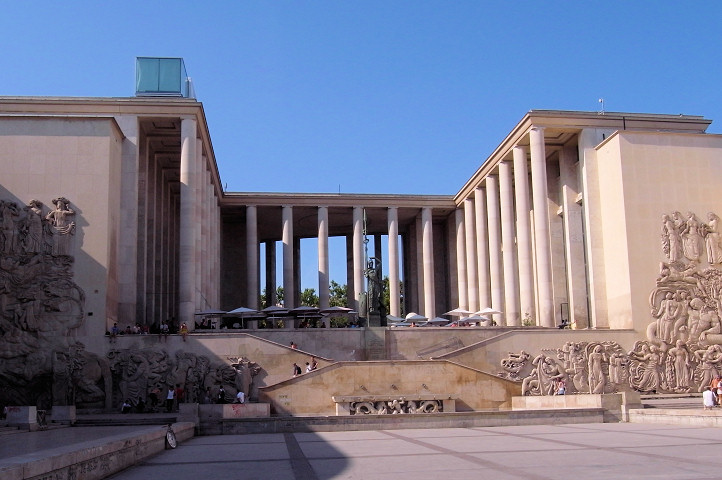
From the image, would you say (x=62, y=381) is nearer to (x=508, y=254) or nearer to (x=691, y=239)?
(x=508, y=254)

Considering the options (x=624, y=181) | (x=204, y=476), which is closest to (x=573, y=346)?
(x=624, y=181)

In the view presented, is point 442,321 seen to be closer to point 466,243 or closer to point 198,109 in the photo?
point 466,243

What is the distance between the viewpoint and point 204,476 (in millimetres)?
11969

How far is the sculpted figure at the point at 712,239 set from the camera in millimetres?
34938

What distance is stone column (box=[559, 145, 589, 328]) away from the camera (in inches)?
1510

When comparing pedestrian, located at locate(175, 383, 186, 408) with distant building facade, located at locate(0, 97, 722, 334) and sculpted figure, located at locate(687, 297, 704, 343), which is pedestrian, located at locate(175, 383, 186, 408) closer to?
distant building facade, located at locate(0, 97, 722, 334)

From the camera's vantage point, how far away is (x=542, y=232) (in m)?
38.1

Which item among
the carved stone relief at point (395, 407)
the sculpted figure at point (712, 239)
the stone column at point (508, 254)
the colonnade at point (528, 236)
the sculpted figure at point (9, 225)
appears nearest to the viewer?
the carved stone relief at point (395, 407)

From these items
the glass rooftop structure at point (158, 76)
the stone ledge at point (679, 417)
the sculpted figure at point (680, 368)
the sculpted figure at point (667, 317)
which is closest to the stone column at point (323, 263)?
the glass rooftop structure at point (158, 76)

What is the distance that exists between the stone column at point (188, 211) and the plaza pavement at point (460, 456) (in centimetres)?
1704

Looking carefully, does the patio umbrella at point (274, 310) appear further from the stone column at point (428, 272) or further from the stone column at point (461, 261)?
the stone column at point (461, 261)

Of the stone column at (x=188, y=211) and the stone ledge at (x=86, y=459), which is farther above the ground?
the stone column at (x=188, y=211)

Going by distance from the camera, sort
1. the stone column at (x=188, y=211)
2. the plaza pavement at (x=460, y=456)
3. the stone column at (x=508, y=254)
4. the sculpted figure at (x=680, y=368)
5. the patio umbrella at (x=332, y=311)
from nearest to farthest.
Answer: the plaza pavement at (x=460, y=456)
the sculpted figure at (x=680, y=368)
the stone column at (x=188, y=211)
the patio umbrella at (x=332, y=311)
the stone column at (x=508, y=254)

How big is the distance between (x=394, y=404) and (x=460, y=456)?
12632 mm
